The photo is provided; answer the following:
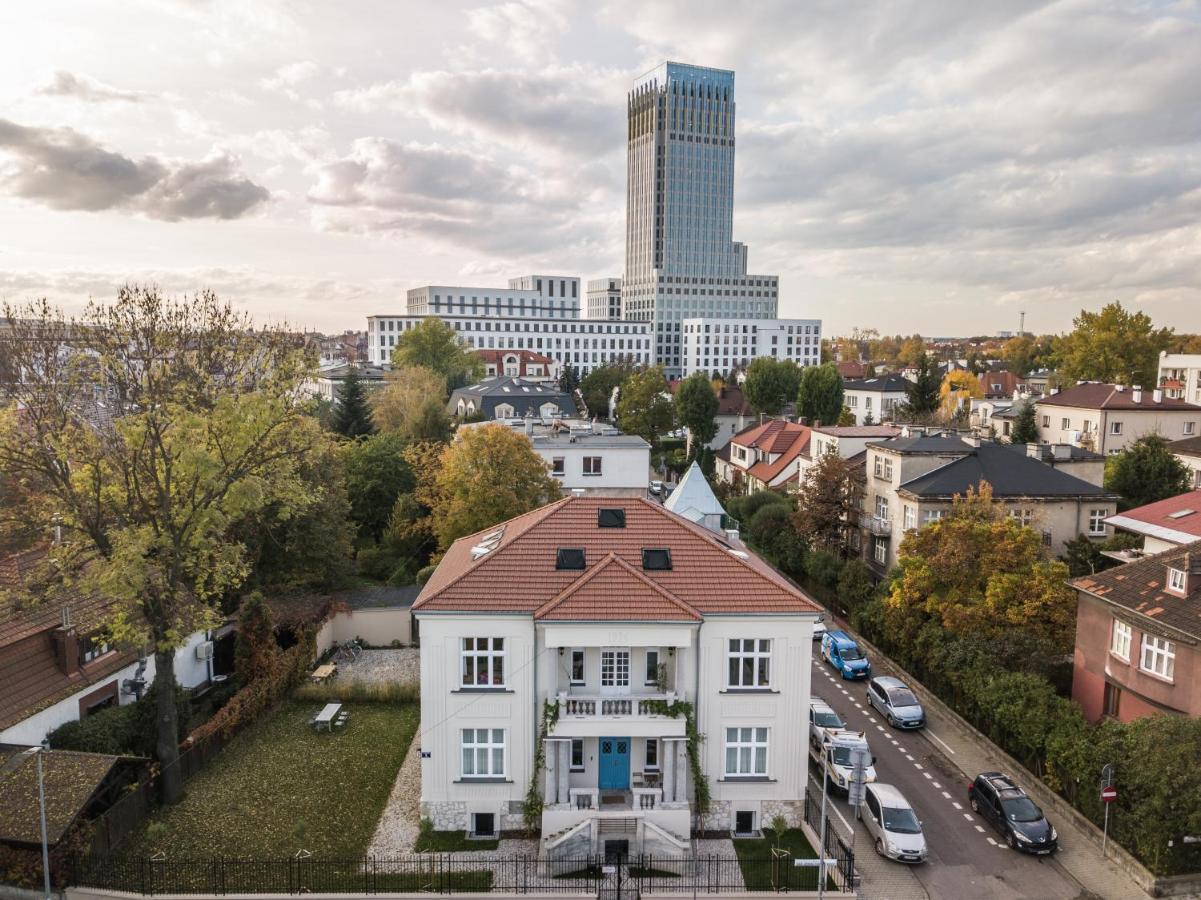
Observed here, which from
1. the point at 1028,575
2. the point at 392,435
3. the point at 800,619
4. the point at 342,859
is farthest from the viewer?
the point at 392,435

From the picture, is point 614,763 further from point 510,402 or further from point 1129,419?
point 1129,419

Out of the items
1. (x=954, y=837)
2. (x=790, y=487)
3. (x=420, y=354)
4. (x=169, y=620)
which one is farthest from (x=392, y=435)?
(x=420, y=354)

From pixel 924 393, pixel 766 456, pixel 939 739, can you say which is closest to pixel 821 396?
pixel 924 393

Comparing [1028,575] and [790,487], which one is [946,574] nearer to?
[1028,575]

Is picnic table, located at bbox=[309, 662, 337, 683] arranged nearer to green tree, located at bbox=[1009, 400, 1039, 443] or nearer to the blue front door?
the blue front door

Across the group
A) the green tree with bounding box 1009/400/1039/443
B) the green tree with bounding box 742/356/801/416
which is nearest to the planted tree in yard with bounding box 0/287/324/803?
the green tree with bounding box 1009/400/1039/443

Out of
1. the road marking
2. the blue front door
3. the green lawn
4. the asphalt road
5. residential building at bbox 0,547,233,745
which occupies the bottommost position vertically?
the asphalt road
